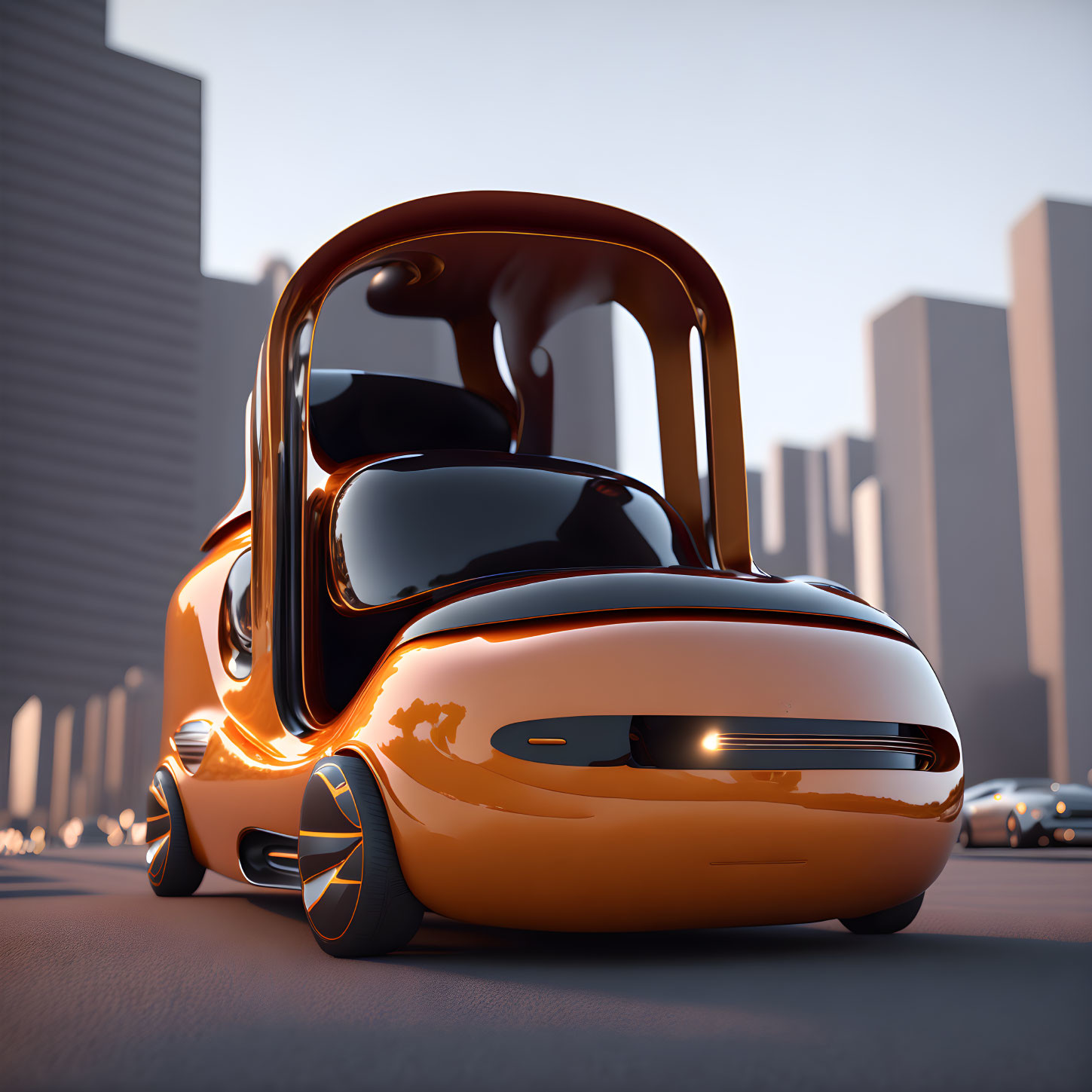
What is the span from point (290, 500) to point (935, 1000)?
2.61 metres

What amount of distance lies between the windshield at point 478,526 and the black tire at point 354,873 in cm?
93

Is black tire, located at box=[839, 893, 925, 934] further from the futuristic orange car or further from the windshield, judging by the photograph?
the windshield

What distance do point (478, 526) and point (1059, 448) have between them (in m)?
36.9

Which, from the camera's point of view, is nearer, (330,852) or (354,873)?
(354,873)

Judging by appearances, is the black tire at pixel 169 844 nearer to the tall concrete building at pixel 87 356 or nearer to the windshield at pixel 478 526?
the windshield at pixel 478 526

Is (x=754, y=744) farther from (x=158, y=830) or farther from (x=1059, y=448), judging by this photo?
(x=1059, y=448)

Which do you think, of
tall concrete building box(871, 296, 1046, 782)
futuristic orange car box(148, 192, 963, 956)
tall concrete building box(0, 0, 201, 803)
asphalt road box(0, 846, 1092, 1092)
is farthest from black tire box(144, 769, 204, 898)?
tall concrete building box(0, 0, 201, 803)

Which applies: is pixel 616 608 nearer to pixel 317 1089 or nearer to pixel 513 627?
pixel 513 627

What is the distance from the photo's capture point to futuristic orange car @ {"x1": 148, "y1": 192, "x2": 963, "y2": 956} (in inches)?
116

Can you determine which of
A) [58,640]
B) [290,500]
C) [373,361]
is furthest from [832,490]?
[290,500]

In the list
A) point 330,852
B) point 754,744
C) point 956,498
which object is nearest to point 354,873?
point 330,852

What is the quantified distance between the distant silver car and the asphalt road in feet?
30.2

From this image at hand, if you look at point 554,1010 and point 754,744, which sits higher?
point 754,744

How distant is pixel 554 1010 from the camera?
238 cm
